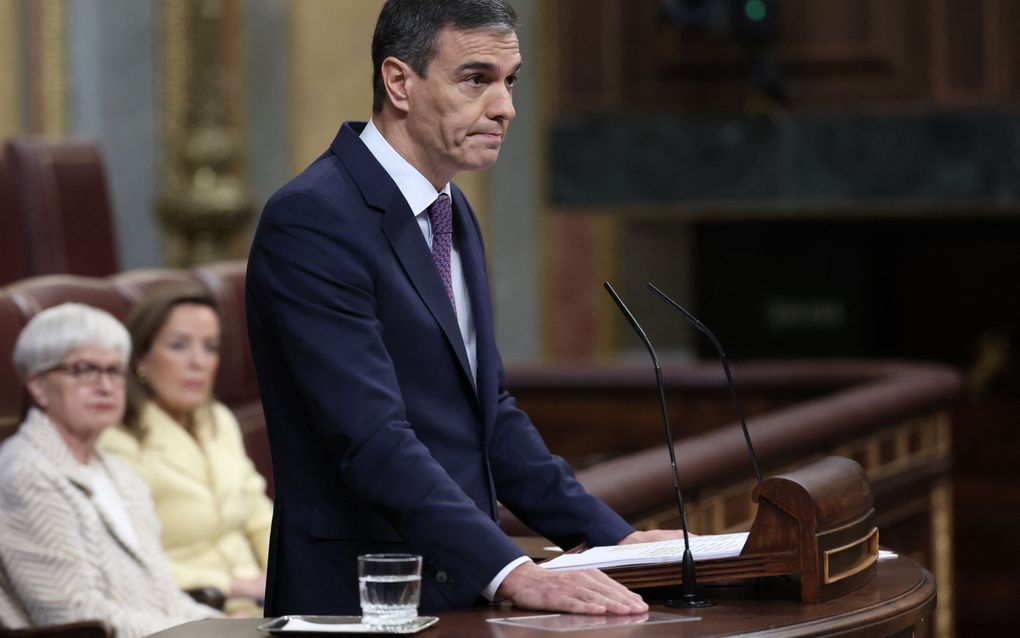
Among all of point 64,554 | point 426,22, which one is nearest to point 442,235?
point 426,22

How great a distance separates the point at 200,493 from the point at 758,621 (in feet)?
7.37

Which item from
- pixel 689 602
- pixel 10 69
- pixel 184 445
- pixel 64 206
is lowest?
pixel 184 445

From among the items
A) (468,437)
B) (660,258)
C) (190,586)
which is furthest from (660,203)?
(468,437)

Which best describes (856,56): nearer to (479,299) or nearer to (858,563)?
(479,299)

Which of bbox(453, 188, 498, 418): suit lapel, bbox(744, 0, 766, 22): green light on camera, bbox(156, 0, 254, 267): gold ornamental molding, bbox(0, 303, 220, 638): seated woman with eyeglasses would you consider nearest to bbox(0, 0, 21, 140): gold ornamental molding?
bbox(156, 0, 254, 267): gold ornamental molding

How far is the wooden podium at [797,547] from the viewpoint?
5.57 feet

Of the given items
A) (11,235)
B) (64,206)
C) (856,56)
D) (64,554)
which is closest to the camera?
(64,554)

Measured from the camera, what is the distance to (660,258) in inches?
285

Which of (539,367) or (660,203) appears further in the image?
(660,203)

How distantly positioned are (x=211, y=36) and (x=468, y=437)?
5.51m

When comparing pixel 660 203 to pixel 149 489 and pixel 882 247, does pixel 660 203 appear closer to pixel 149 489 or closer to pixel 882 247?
pixel 882 247

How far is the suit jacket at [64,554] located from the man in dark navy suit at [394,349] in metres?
1.22

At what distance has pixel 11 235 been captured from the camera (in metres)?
5.50

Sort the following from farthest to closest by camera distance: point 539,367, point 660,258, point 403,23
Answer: point 660,258 < point 539,367 < point 403,23
